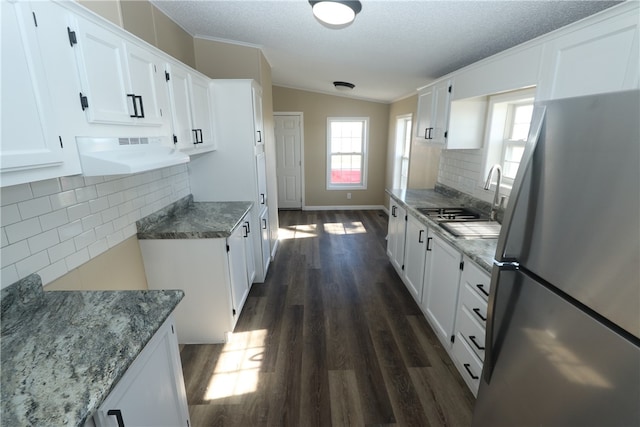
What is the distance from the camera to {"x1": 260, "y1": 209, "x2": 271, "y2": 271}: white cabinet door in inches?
130

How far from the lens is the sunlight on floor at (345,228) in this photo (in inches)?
203

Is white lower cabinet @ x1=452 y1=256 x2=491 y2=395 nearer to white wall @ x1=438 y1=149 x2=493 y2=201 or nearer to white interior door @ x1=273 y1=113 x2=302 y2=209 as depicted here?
white wall @ x1=438 y1=149 x2=493 y2=201

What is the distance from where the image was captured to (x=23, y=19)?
93cm

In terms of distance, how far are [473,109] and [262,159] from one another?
85.3 inches

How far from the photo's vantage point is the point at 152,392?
1180 mm

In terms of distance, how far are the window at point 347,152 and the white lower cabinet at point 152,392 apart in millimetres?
5348

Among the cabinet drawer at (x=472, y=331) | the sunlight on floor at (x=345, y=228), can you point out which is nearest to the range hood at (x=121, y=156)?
the cabinet drawer at (x=472, y=331)

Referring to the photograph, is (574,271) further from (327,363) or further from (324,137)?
(324,137)

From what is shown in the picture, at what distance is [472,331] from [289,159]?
5129 mm

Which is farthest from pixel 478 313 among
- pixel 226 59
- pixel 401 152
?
pixel 401 152

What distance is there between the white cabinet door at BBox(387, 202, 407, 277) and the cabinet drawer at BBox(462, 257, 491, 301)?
1.20 metres

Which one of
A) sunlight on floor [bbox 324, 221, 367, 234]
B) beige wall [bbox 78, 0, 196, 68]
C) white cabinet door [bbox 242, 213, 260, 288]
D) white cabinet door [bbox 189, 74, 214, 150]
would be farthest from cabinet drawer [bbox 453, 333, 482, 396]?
sunlight on floor [bbox 324, 221, 367, 234]

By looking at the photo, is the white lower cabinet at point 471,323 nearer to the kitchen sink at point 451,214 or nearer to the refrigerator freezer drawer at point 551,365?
the refrigerator freezer drawer at point 551,365

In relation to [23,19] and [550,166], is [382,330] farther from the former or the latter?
[23,19]
